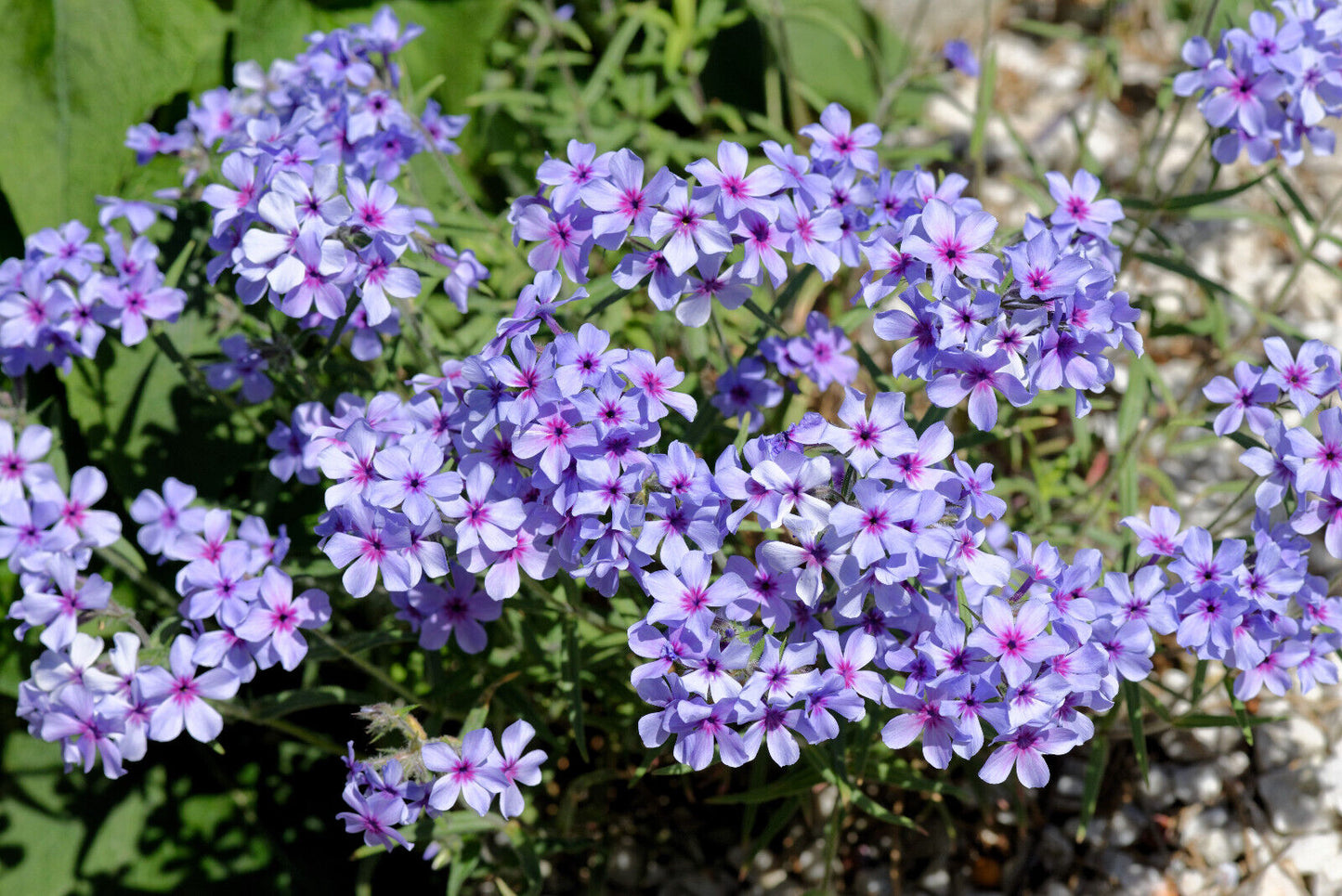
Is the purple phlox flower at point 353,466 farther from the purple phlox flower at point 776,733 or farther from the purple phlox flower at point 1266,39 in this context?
the purple phlox flower at point 1266,39

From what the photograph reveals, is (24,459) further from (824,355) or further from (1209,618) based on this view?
→ (1209,618)

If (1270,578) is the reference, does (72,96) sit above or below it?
above

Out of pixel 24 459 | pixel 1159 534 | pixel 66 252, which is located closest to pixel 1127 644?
pixel 1159 534

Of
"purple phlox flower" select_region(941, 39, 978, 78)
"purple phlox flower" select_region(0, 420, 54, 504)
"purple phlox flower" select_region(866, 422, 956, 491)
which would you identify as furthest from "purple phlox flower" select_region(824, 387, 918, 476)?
"purple phlox flower" select_region(941, 39, 978, 78)

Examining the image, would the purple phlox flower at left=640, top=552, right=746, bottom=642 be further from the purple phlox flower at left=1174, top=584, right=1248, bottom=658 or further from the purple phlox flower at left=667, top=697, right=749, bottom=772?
the purple phlox flower at left=1174, top=584, right=1248, bottom=658

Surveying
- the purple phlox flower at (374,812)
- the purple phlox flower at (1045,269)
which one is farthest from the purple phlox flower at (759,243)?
the purple phlox flower at (374,812)
